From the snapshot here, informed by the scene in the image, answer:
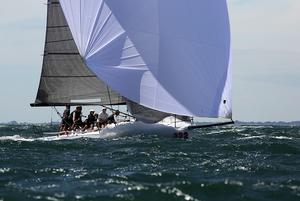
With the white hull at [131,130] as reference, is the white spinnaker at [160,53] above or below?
above

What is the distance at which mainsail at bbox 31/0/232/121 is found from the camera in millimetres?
26078

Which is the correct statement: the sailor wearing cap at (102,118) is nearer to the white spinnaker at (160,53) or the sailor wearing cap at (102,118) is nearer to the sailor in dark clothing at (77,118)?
the sailor in dark clothing at (77,118)

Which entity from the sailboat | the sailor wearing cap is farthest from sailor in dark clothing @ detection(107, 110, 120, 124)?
the sailboat

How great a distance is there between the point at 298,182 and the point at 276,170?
199 centimetres

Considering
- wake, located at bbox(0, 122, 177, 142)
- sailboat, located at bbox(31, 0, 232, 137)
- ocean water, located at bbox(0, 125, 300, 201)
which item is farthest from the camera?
wake, located at bbox(0, 122, 177, 142)

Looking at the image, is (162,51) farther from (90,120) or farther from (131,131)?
(90,120)

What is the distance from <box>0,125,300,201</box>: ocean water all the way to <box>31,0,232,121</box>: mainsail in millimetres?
2548

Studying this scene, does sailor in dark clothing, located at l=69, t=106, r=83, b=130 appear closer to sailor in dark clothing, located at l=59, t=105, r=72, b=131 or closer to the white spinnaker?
sailor in dark clothing, located at l=59, t=105, r=72, b=131

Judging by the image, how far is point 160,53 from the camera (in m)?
26.5

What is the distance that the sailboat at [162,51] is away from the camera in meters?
26.1

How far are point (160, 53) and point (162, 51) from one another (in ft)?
0.36

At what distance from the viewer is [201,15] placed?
27.2 m

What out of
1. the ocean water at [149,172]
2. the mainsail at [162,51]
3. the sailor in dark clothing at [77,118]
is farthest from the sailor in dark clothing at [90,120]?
the ocean water at [149,172]

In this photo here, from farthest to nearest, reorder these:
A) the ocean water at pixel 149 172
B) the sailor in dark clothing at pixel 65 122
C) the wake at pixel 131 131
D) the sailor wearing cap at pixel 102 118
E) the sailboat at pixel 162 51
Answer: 1. the sailor in dark clothing at pixel 65 122
2. the sailor wearing cap at pixel 102 118
3. the wake at pixel 131 131
4. the sailboat at pixel 162 51
5. the ocean water at pixel 149 172
